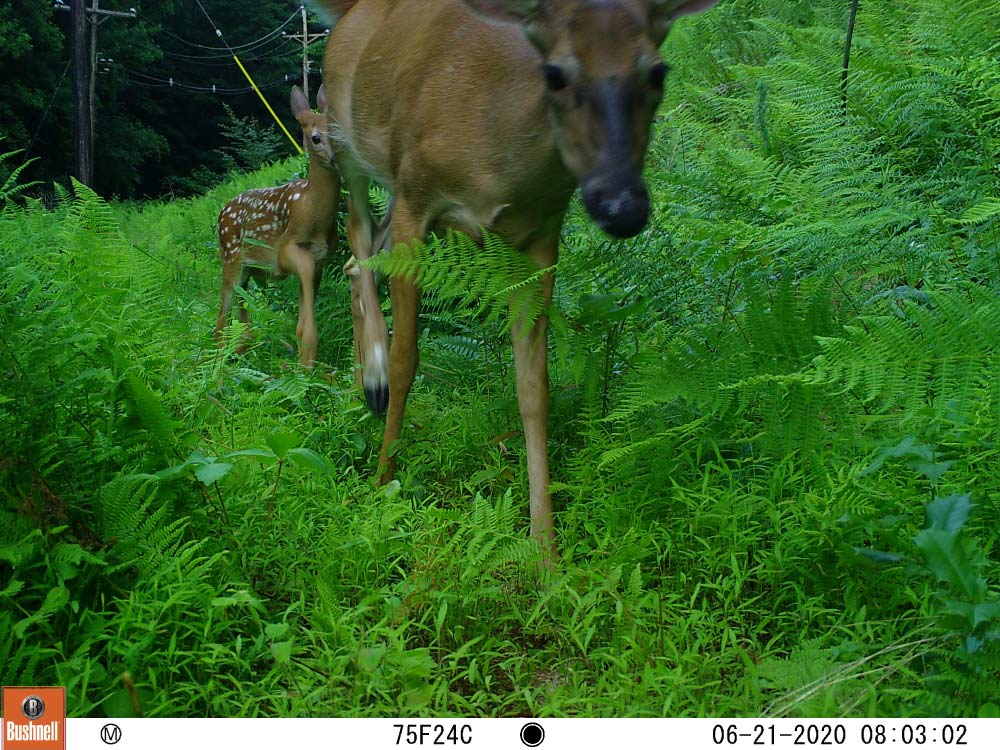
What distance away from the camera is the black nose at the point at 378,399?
13.7 ft

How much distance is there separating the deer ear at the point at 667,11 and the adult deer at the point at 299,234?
2.33 m

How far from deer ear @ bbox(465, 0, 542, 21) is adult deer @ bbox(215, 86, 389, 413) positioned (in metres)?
2.07

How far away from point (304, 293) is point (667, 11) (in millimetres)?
3164

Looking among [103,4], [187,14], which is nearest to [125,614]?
[103,4]

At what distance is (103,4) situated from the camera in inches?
1039

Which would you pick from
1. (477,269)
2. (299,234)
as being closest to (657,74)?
(477,269)

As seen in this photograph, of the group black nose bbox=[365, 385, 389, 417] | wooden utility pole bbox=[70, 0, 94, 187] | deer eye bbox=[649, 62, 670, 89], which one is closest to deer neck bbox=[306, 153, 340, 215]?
black nose bbox=[365, 385, 389, 417]

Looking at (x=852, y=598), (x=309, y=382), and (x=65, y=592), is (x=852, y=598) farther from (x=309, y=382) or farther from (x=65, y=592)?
(x=309, y=382)

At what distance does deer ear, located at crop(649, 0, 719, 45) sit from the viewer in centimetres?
298

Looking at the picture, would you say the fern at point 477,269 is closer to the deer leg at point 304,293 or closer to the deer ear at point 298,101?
the deer leg at point 304,293

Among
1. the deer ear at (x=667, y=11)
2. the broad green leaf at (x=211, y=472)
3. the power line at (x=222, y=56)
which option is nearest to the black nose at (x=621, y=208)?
the deer ear at (x=667, y=11)

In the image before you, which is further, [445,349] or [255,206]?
[255,206]

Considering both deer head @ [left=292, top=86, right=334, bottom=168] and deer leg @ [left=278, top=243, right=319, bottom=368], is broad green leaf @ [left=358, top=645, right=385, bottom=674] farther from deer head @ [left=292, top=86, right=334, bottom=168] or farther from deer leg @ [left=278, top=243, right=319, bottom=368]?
deer head @ [left=292, top=86, right=334, bottom=168]
